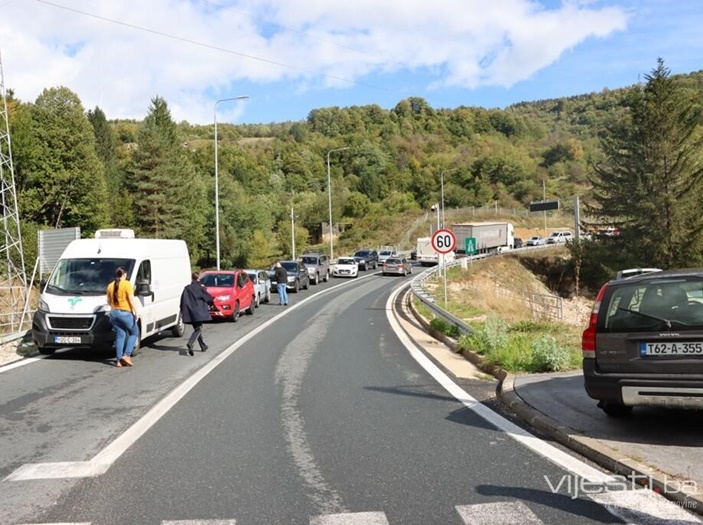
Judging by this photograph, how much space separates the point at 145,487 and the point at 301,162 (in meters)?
126

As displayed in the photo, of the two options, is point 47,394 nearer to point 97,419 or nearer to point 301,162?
point 97,419

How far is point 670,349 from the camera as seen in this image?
6000mm

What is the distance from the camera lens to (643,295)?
636 cm

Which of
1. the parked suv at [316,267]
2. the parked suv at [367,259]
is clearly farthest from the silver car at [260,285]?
the parked suv at [367,259]

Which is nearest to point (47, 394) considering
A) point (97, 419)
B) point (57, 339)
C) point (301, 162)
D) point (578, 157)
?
point (97, 419)

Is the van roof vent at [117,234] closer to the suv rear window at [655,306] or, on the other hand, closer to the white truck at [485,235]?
the suv rear window at [655,306]

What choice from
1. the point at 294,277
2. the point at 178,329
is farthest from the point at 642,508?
the point at 294,277

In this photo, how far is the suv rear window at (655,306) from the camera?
6.05 metres

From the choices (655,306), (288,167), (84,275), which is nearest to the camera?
(655,306)

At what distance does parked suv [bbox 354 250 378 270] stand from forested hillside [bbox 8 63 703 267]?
14391 mm

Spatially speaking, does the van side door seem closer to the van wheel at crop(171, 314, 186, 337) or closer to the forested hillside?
the van wheel at crop(171, 314, 186, 337)

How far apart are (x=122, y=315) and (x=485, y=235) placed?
195 feet

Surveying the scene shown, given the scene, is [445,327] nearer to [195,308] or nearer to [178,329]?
[195,308]

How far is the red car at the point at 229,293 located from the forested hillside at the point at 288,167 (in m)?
28.5
